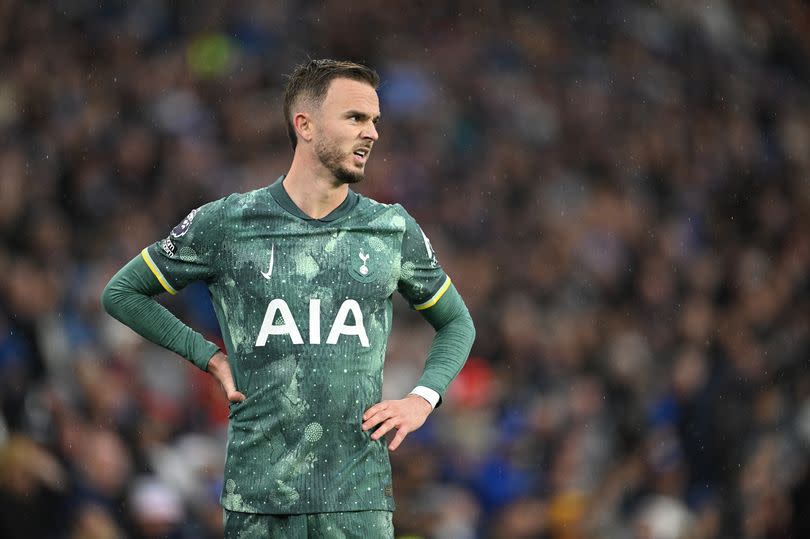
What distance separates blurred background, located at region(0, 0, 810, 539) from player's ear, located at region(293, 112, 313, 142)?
10.9 feet

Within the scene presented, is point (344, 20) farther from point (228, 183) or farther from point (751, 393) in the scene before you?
point (751, 393)

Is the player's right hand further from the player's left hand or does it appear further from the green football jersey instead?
the player's left hand

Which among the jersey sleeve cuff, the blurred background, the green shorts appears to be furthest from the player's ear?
the blurred background

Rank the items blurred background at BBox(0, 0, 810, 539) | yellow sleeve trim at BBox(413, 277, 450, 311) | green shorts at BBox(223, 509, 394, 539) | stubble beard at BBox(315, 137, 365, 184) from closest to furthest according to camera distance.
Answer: green shorts at BBox(223, 509, 394, 539) → stubble beard at BBox(315, 137, 365, 184) → yellow sleeve trim at BBox(413, 277, 450, 311) → blurred background at BBox(0, 0, 810, 539)

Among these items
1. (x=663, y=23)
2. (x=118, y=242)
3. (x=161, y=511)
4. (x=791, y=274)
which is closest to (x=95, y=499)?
(x=161, y=511)

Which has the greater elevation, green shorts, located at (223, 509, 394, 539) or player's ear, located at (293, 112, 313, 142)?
player's ear, located at (293, 112, 313, 142)

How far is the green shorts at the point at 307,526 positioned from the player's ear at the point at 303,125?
3.45 ft

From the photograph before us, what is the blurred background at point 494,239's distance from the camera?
720cm

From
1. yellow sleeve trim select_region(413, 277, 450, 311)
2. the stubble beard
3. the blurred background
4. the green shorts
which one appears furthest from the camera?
the blurred background

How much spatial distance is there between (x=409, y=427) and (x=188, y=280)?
29.4 inches

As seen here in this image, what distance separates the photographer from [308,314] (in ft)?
11.5

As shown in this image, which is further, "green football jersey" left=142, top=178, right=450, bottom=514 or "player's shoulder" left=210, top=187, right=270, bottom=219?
"player's shoulder" left=210, top=187, right=270, bottom=219

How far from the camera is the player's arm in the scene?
11.6 ft

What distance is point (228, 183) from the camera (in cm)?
1014
